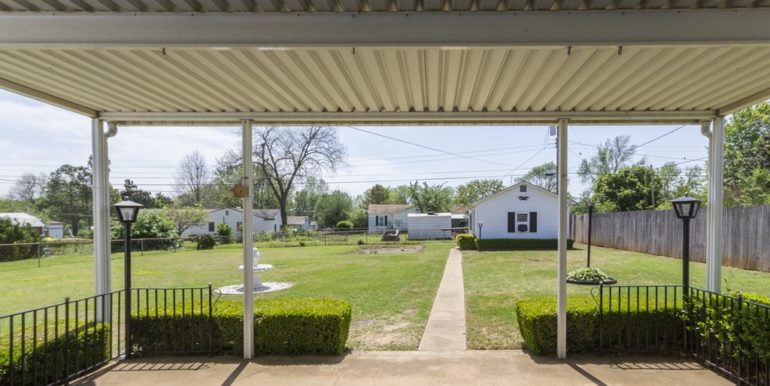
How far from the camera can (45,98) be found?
4090 millimetres

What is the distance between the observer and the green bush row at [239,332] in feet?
15.5

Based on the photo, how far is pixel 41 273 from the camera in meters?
13.1

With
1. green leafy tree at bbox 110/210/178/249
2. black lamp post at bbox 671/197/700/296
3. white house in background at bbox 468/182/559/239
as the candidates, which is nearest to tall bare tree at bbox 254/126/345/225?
green leafy tree at bbox 110/210/178/249

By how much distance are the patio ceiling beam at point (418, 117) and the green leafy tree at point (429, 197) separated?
140 feet

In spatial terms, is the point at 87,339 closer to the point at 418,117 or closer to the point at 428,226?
the point at 418,117

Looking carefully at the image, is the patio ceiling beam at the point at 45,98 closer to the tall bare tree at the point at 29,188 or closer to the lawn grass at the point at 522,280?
the lawn grass at the point at 522,280

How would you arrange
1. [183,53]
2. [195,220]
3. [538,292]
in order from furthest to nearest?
1. [195,220]
2. [538,292]
3. [183,53]

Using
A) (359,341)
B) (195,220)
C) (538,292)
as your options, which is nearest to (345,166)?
(195,220)

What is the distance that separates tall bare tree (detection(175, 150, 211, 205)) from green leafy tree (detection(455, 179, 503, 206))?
30491 millimetres

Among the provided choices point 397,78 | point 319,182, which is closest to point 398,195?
point 319,182

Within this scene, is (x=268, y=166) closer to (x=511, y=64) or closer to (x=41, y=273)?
(x=41, y=273)

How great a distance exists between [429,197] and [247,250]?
44142 mm

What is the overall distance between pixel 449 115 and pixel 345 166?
3231cm

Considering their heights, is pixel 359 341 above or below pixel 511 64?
below
